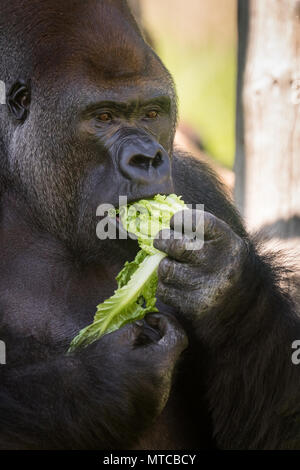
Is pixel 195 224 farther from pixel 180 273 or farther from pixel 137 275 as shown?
pixel 137 275

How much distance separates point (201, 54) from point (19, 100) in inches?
393

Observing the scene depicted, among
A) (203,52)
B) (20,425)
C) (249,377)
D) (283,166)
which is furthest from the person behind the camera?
(203,52)

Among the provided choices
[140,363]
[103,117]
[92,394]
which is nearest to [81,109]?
[103,117]

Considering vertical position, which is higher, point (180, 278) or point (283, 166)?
point (283, 166)

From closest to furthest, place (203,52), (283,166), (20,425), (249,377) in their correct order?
(20,425), (249,377), (283,166), (203,52)

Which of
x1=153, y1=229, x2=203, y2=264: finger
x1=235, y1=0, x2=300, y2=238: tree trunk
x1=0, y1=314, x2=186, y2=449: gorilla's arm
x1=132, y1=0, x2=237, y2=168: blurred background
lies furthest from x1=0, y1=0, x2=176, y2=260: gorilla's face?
x1=132, y1=0, x2=237, y2=168: blurred background

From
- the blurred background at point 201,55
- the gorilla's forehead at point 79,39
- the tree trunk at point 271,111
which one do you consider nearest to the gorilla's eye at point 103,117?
the gorilla's forehead at point 79,39

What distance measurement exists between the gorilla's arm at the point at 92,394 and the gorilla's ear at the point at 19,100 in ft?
4.20

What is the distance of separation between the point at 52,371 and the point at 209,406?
930mm

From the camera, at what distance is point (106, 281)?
4125 millimetres

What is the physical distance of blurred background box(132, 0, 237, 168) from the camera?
12492 mm

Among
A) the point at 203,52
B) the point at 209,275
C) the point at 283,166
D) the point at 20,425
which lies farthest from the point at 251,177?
the point at 203,52

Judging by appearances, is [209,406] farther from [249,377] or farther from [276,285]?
[276,285]

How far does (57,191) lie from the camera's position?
396 centimetres
